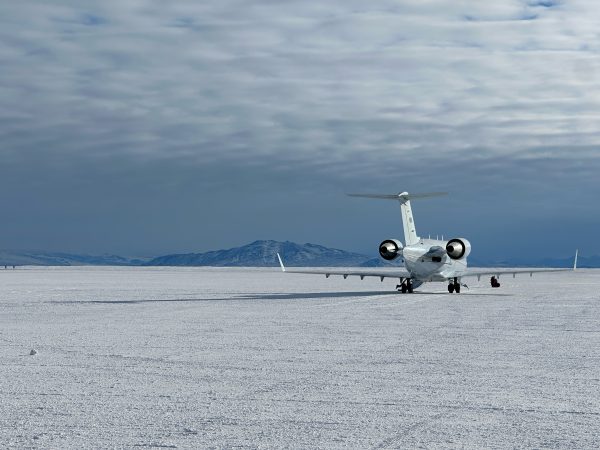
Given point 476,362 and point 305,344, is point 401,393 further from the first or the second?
point 305,344

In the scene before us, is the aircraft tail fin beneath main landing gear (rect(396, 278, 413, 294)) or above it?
above

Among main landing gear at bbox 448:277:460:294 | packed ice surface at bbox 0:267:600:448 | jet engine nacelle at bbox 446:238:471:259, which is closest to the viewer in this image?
packed ice surface at bbox 0:267:600:448

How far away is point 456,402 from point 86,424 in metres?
5.27

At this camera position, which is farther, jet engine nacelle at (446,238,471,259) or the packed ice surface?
jet engine nacelle at (446,238,471,259)

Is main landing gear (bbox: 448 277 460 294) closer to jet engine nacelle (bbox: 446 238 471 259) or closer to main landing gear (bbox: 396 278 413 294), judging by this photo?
main landing gear (bbox: 396 278 413 294)

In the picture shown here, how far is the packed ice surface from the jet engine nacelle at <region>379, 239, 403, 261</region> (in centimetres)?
2071

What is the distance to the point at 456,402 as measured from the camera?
12164 mm

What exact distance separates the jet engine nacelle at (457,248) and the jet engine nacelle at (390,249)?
281 cm

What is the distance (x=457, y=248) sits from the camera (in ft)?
158

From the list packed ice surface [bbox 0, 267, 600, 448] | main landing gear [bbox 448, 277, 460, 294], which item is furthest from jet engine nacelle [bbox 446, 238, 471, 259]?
packed ice surface [bbox 0, 267, 600, 448]

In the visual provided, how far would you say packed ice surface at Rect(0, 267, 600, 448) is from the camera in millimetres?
9961

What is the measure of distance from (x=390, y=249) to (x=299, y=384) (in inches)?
1373

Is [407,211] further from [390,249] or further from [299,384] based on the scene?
[299,384]

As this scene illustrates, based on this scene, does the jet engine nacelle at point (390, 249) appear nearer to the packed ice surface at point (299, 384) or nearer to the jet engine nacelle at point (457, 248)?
the jet engine nacelle at point (457, 248)
